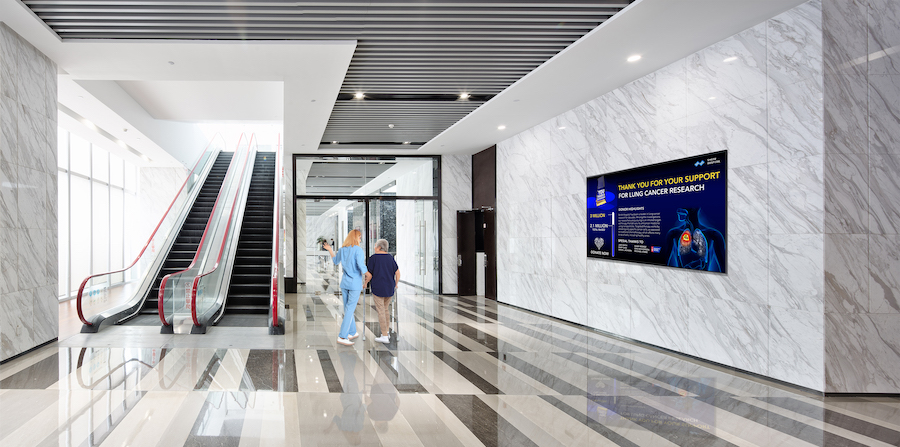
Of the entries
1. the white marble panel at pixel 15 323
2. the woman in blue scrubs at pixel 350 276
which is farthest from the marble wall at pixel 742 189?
the white marble panel at pixel 15 323

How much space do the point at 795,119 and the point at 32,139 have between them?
845 cm

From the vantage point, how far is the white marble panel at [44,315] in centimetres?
586

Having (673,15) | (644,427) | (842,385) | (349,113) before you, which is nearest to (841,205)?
(842,385)

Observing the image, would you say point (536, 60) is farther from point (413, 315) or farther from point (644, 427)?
point (413, 315)

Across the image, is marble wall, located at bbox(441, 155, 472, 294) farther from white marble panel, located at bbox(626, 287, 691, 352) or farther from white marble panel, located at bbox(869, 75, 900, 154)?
white marble panel, located at bbox(869, 75, 900, 154)

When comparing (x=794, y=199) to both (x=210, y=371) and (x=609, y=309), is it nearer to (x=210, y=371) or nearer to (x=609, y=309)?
(x=609, y=309)

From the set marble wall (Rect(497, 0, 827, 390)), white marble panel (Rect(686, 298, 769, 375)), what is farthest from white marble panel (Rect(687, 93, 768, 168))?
white marble panel (Rect(686, 298, 769, 375))

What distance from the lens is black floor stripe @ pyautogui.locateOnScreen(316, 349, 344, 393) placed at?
4.45 m

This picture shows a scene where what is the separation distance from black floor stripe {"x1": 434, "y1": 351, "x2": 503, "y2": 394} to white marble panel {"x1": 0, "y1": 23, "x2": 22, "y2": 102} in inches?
223

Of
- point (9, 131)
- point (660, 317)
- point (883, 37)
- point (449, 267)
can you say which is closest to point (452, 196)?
point (449, 267)

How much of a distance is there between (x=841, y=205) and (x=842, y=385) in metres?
1.62

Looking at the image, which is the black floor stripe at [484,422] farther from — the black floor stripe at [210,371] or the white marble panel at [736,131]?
the white marble panel at [736,131]

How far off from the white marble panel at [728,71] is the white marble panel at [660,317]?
90.5 inches

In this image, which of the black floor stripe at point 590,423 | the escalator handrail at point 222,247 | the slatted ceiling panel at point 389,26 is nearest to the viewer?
the black floor stripe at point 590,423
